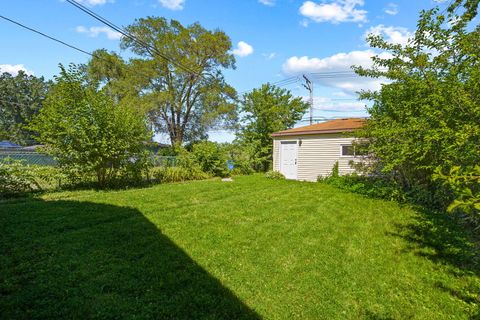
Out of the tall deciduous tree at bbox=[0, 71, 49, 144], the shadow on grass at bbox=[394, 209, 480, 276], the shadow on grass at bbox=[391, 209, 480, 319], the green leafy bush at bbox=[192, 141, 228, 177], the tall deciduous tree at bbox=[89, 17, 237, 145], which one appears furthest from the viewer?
the tall deciduous tree at bbox=[0, 71, 49, 144]

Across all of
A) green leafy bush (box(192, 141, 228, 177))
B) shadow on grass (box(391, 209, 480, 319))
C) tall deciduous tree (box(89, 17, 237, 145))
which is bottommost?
shadow on grass (box(391, 209, 480, 319))

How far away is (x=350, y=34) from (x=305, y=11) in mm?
2038

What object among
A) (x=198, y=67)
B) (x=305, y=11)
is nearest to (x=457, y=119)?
(x=305, y=11)

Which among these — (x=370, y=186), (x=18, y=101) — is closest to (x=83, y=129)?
(x=370, y=186)

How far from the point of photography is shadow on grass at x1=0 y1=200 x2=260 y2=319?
2578 mm

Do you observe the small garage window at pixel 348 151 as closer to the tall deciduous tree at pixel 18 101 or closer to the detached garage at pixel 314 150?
the detached garage at pixel 314 150

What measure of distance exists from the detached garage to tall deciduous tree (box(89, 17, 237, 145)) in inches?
510

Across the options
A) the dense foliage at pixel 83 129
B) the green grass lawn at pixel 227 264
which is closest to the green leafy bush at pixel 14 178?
the dense foliage at pixel 83 129

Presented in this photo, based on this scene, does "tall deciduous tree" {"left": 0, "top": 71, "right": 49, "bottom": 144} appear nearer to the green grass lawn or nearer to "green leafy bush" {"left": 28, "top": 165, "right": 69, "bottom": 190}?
"green leafy bush" {"left": 28, "top": 165, "right": 69, "bottom": 190}

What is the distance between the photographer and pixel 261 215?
245 inches

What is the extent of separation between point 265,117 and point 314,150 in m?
6.57

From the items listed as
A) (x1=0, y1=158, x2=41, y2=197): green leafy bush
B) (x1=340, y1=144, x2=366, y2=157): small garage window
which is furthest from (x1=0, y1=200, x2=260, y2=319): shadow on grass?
(x1=340, y1=144, x2=366, y2=157): small garage window

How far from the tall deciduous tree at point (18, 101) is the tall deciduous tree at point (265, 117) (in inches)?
1320

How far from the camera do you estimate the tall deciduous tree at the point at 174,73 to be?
24938 millimetres
